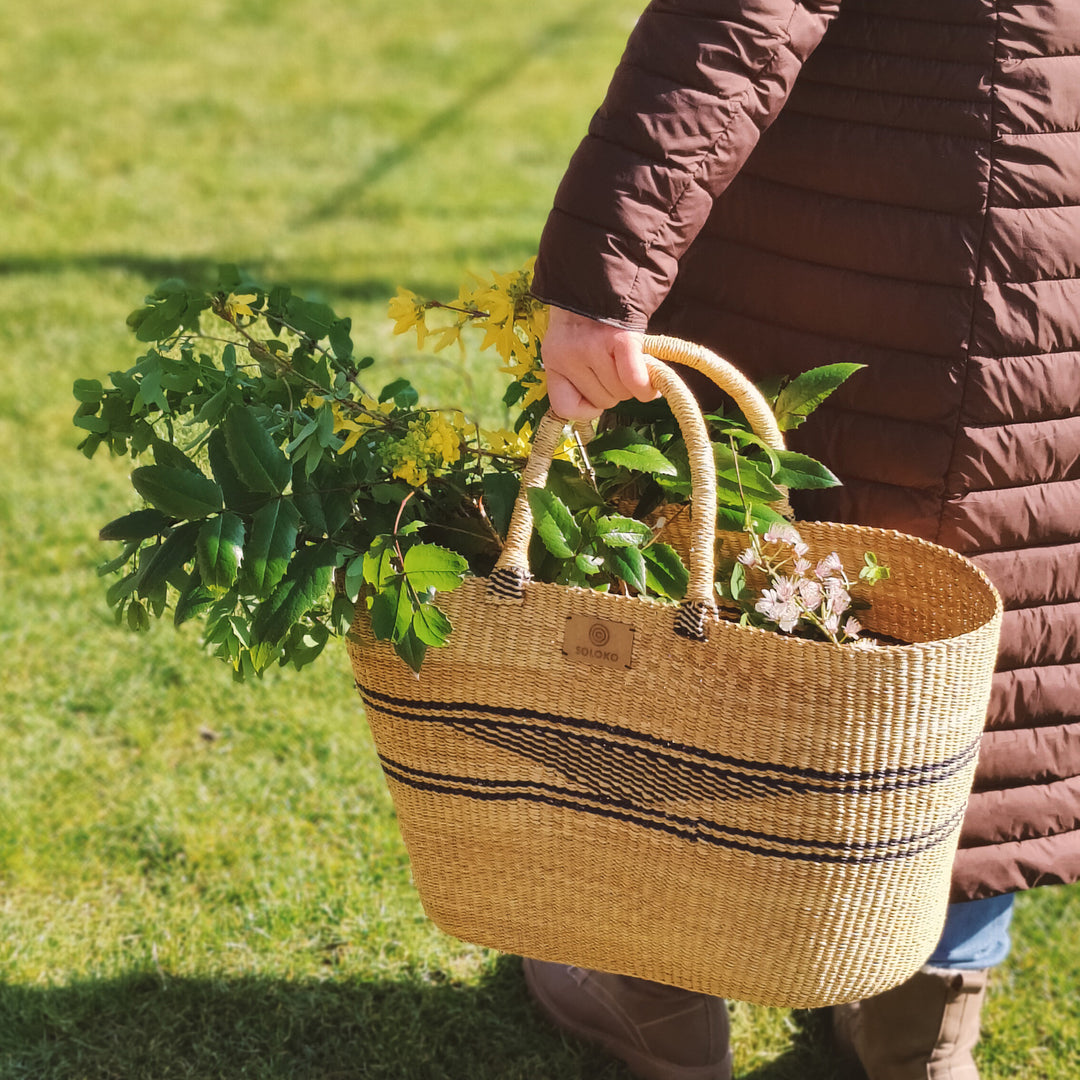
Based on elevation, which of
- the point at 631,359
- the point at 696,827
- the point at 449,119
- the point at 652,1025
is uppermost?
Answer: the point at 631,359

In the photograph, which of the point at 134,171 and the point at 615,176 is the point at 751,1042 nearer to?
the point at 615,176

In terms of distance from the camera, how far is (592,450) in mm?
1404

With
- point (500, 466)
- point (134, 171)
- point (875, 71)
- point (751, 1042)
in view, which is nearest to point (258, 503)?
point (500, 466)

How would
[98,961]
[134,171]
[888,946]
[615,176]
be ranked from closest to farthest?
1. [615,176]
2. [888,946]
3. [98,961]
4. [134,171]

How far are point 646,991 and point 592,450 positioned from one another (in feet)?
2.55

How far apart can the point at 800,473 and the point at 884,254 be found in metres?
0.24

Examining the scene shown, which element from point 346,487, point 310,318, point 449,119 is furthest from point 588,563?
point 449,119

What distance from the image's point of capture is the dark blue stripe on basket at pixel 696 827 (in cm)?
126

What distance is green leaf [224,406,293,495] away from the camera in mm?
1268

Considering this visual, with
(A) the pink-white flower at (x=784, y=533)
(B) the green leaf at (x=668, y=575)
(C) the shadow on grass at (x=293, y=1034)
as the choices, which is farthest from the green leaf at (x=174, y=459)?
(C) the shadow on grass at (x=293, y=1034)

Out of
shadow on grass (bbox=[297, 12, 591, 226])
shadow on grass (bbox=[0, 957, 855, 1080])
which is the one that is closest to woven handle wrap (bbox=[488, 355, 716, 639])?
shadow on grass (bbox=[0, 957, 855, 1080])

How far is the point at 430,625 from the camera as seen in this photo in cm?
126

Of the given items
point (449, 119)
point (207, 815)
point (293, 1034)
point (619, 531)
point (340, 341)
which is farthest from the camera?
point (449, 119)

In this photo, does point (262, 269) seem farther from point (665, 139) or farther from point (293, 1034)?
point (665, 139)
